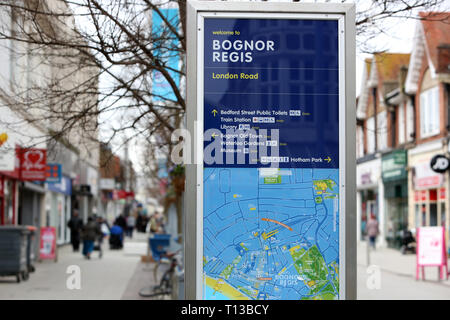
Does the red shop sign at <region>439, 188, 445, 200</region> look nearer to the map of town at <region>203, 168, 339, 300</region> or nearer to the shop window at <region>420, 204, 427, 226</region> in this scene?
the shop window at <region>420, 204, 427, 226</region>

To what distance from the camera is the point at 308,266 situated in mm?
4359

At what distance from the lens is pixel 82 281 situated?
1744 centimetres

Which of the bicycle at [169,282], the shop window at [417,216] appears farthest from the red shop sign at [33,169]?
the shop window at [417,216]

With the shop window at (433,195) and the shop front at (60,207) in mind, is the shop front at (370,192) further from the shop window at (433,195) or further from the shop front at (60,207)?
the shop front at (60,207)

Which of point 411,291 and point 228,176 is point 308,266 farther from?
point 411,291

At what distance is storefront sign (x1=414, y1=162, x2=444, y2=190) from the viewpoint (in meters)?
29.7

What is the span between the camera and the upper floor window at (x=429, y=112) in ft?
101

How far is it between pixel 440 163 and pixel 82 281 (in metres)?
16.9

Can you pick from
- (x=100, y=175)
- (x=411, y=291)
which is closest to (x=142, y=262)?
(x=411, y=291)

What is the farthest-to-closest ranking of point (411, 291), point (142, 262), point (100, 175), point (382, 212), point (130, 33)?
point (100, 175) → point (382, 212) → point (142, 262) → point (411, 291) → point (130, 33)

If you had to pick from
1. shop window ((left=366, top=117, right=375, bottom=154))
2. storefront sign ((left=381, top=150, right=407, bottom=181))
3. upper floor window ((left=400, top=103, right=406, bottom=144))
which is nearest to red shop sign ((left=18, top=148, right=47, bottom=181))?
storefront sign ((left=381, top=150, right=407, bottom=181))

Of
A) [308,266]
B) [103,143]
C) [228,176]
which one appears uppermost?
[103,143]
